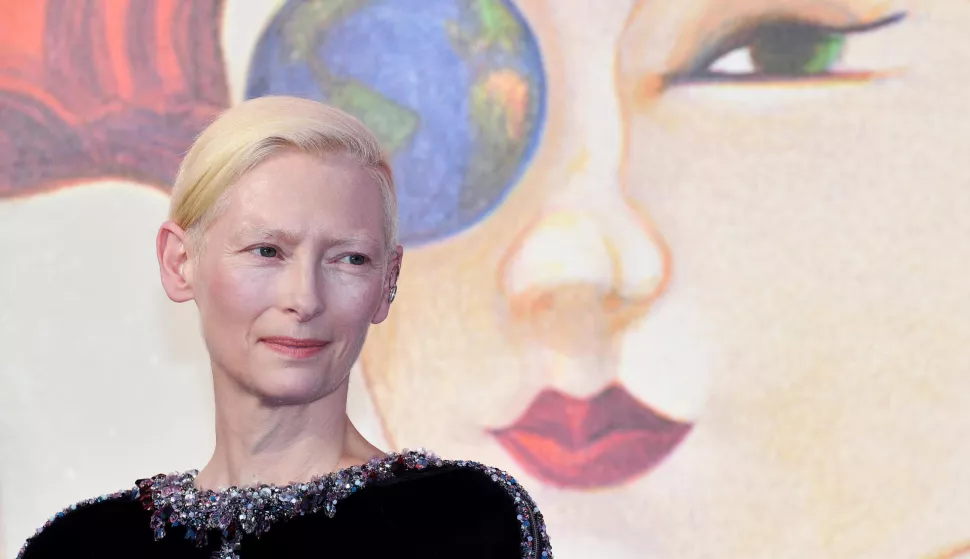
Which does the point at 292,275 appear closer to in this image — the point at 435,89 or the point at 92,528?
the point at 92,528

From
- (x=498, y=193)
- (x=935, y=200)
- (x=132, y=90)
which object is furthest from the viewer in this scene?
(x=132, y=90)

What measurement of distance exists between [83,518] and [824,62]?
149 centimetres

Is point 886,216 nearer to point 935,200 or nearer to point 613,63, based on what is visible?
point 935,200

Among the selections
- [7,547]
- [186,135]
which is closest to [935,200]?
[186,135]

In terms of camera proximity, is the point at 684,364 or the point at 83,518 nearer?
the point at 83,518

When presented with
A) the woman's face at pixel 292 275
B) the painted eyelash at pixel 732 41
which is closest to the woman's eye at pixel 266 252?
the woman's face at pixel 292 275

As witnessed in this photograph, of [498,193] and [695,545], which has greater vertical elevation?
[498,193]

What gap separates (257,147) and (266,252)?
12 centimetres

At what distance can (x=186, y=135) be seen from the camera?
235 centimetres

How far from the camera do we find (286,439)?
134cm

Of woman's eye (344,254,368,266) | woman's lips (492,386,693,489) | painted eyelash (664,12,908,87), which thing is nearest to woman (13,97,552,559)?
woman's eye (344,254,368,266)

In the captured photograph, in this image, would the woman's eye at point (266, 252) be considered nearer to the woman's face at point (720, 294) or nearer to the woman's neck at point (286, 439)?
the woman's neck at point (286, 439)

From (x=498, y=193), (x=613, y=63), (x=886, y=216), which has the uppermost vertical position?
(x=613, y=63)

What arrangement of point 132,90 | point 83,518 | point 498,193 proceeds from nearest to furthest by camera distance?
point 83,518, point 498,193, point 132,90
